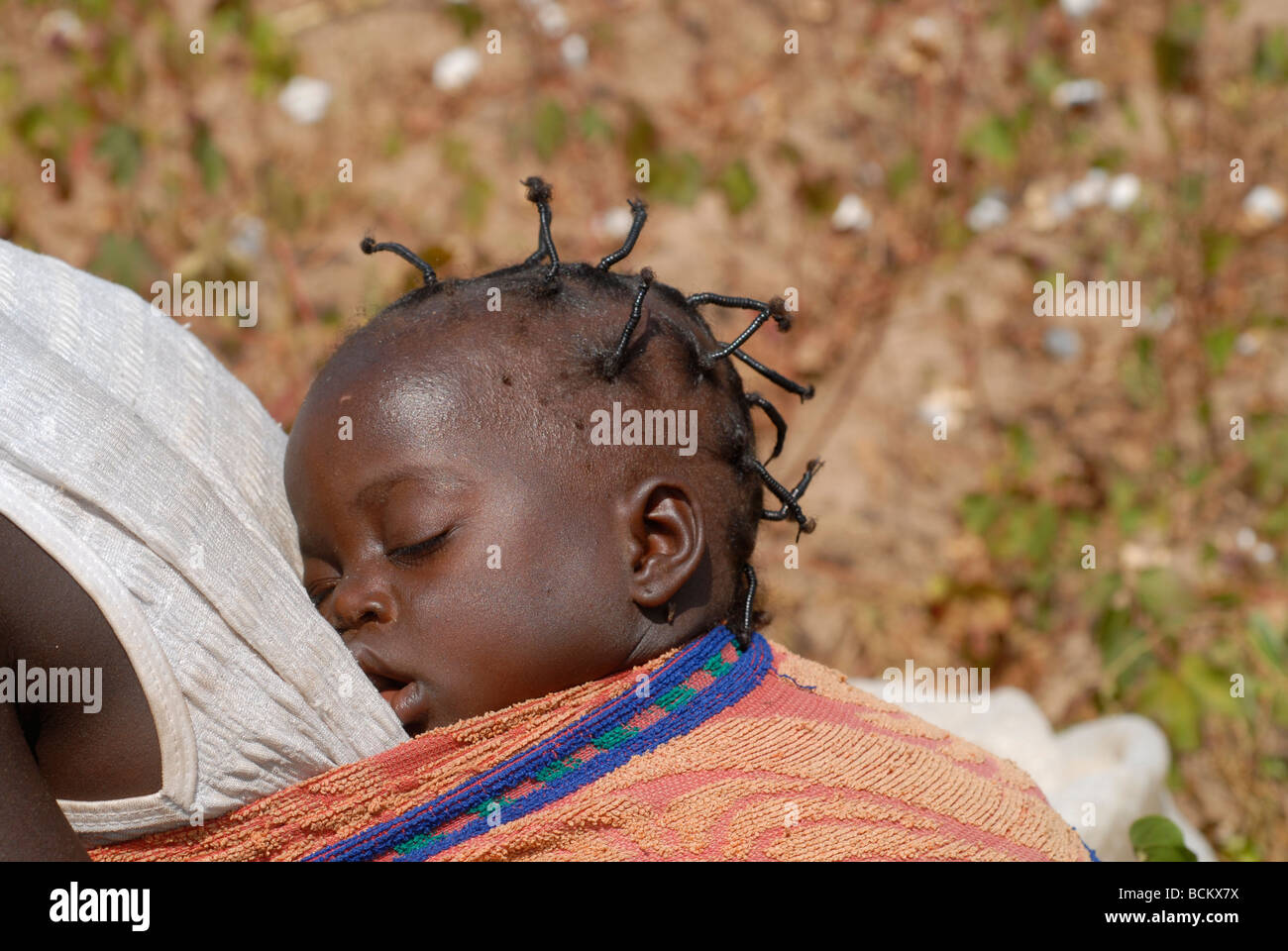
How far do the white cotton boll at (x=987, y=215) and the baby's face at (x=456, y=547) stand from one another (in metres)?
2.63

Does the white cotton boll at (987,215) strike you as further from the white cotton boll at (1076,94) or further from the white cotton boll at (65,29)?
the white cotton boll at (65,29)

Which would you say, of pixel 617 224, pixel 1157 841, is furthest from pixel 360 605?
pixel 617 224

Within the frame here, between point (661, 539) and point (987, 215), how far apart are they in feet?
8.54

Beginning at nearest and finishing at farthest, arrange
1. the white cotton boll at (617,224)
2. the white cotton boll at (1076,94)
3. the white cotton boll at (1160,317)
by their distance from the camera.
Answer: the white cotton boll at (1160,317)
the white cotton boll at (617,224)
the white cotton boll at (1076,94)

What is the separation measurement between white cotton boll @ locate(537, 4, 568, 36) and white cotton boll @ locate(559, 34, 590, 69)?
40mm

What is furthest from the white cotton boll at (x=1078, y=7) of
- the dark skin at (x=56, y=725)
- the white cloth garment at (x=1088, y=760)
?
the dark skin at (x=56, y=725)

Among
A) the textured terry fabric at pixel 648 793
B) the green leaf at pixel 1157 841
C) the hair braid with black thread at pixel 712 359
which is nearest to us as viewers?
the textured terry fabric at pixel 648 793

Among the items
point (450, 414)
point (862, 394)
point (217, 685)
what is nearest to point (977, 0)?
point (862, 394)

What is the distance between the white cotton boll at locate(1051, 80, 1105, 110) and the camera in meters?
3.77

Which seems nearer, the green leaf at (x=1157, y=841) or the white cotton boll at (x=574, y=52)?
the green leaf at (x=1157, y=841)

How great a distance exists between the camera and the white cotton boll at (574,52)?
4.01m

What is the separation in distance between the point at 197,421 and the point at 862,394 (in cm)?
242

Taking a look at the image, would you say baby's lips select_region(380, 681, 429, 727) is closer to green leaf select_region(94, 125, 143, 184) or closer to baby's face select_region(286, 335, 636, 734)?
baby's face select_region(286, 335, 636, 734)

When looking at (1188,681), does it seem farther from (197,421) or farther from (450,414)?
(197,421)
